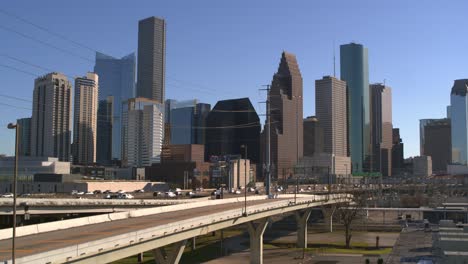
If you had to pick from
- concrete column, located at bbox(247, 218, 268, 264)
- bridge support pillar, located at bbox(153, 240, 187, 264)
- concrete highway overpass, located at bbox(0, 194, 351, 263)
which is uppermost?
concrete highway overpass, located at bbox(0, 194, 351, 263)

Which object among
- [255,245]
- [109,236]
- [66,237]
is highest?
[109,236]

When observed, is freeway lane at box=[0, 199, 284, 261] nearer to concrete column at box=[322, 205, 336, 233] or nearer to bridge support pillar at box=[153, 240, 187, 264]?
bridge support pillar at box=[153, 240, 187, 264]

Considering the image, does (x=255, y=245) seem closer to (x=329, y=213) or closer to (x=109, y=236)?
(x=109, y=236)

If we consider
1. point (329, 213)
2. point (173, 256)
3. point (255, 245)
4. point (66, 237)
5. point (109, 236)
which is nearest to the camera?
point (109, 236)

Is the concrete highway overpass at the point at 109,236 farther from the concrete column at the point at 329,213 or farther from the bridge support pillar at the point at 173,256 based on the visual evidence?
the concrete column at the point at 329,213

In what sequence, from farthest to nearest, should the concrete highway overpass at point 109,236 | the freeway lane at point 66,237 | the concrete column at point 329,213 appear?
the concrete column at point 329,213 < the freeway lane at point 66,237 < the concrete highway overpass at point 109,236

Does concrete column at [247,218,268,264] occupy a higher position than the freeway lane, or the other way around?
the freeway lane

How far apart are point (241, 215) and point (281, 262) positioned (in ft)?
53.2

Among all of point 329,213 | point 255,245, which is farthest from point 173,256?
point 329,213

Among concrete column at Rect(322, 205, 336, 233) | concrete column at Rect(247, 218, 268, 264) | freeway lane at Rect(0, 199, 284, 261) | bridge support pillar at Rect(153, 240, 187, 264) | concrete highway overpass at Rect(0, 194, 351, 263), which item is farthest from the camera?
concrete column at Rect(322, 205, 336, 233)

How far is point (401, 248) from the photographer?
220 ft

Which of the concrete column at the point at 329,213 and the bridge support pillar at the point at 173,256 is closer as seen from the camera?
the bridge support pillar at the point at 173,256

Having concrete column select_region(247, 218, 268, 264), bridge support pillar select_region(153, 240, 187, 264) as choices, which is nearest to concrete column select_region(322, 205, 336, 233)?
concrete column select_region(247, 218, 268, 264)

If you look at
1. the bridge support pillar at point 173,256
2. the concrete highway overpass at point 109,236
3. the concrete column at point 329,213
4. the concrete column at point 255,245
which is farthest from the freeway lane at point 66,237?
the concrete column at point 329,213
